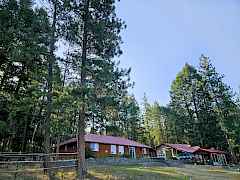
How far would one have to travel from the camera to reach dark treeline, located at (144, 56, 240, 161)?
1785 inches

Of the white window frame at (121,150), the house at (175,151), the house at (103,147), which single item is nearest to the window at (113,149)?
the house at (103,147)

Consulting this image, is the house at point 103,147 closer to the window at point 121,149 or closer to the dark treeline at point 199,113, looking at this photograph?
the window at point 121,149

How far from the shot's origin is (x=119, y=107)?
16609 mm

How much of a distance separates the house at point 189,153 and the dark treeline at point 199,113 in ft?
11.9

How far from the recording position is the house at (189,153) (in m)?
40.9

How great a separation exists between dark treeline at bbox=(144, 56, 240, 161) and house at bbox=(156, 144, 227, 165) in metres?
3.62

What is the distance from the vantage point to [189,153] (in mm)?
41594

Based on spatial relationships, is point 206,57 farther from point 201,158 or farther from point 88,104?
point 88,104

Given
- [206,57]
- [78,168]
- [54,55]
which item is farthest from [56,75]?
[206,57]

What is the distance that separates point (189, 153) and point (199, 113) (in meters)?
13.9

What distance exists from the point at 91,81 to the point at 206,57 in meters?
38.6

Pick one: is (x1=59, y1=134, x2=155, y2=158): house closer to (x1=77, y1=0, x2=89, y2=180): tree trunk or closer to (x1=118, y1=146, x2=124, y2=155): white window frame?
(x1=118, y1=146, x2=124, y2=155): white window frame

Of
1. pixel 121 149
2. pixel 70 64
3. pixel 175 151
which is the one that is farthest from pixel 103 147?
pixel 70 64

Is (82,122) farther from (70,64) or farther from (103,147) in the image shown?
(103,147)
